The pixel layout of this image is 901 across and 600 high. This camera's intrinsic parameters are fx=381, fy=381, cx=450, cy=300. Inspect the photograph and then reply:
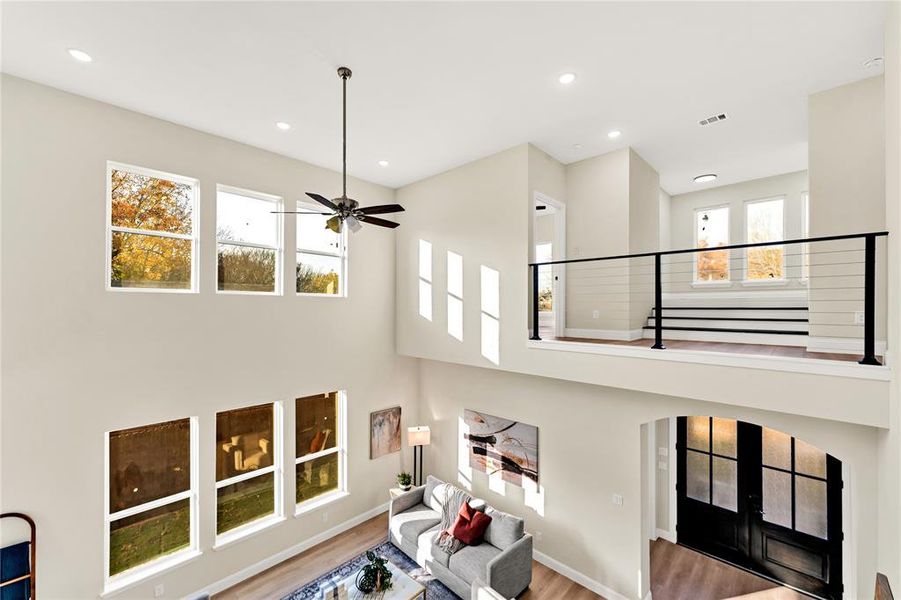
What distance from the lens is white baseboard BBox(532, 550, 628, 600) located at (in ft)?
15.0

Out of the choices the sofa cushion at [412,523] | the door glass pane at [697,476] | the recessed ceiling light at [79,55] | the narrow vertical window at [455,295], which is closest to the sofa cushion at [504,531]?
the sofa cushion at [412,523]

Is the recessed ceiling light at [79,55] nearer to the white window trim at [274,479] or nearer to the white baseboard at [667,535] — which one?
the white window trim at [274,479]

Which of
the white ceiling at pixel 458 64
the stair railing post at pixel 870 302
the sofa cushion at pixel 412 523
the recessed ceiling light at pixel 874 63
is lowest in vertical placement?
the sofa cushion at pixel 412 523

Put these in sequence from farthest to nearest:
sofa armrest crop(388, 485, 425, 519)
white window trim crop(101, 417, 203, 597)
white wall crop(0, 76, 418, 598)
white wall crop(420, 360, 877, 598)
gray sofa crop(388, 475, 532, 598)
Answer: sofa armrest crop(388, 485, 425, 519) → gray sofa crop(388, 475, 532, 598) → white wall crop(420, 360, 877, 598) → white window trim crop(101, 417, 203, 597) → white wall crop(0, 76, 418, 598)

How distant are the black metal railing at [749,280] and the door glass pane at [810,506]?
72.4 inches

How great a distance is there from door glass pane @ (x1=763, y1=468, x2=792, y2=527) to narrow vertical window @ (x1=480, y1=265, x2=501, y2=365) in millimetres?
3791

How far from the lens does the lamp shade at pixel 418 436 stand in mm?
6375

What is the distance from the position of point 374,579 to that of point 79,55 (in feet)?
18.3

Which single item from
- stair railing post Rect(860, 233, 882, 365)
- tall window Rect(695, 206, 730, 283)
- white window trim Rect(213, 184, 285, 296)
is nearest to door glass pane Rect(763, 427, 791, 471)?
stair railing post Rect(860, 233, 882, 365)

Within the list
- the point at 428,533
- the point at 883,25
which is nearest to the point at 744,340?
the point at 883,25

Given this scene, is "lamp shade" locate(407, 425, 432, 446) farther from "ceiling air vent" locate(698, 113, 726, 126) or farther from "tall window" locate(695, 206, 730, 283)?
"ceiling air vent" locate(698, 113, 726, 126)

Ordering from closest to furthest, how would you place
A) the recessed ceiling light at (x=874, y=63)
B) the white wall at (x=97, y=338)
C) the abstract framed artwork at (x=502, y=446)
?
the recessed ceiling light at (x=874, y=63) → the white wall at (x=97, y=338) → the abstract framed artwork at (x=502, y=446)

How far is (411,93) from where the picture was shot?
3.70 metres

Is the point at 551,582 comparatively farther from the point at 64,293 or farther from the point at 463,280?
the point at 64,293
